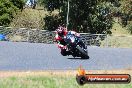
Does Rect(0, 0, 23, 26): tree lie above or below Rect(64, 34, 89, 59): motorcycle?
below

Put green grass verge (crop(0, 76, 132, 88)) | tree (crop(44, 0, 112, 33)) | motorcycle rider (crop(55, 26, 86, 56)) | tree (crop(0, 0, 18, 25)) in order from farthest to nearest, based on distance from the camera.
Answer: tree (crop(0, 0, 18, 25)) < tree (crop(44, 0, 112, 33)) < green grass verge (crop(0, 76, 132, 88)) < motorcycle rider (crop(55, 26, 86, 56))

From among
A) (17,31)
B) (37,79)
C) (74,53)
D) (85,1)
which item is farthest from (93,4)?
(74,53)

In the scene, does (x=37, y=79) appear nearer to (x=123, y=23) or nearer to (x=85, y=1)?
(x=85, y=1)

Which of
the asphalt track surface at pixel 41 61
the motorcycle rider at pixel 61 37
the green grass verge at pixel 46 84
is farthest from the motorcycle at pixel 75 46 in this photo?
the asphalt track surface at pixel 41 61

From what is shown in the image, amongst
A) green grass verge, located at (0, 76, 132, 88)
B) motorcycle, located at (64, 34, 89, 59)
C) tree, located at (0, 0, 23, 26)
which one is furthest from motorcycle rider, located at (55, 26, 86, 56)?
tree, located at (0, 0, 23, 26)

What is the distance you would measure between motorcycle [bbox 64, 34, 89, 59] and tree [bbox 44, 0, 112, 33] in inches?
1978

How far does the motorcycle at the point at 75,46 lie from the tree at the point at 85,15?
50.3 metres

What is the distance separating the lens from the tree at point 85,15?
61062mm

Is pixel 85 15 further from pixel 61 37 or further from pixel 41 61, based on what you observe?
pixel 61 37

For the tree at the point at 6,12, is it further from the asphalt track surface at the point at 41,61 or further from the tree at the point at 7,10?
the asphalt track surface at the point at 41,61

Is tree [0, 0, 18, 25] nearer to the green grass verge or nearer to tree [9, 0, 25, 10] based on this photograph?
tree [9, 0, 25, 10]

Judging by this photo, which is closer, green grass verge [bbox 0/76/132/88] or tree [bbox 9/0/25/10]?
green grass verge [bbox 0/76/132/88]

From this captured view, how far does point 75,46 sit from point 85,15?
54.2 meters

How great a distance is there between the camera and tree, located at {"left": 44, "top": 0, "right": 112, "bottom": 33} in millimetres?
61062
